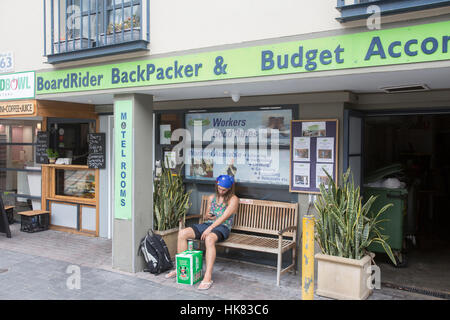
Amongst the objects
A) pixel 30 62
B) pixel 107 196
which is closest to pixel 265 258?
pixel 107 196

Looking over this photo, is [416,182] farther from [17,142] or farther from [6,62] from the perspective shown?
[17,142]

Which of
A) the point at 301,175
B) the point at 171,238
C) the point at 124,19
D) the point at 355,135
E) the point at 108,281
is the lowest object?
the point at 108,281

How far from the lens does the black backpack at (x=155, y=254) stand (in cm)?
595

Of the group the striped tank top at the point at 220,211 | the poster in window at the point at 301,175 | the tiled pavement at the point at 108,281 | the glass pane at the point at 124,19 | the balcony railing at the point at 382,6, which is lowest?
the tiled pavement at the point at 108,281

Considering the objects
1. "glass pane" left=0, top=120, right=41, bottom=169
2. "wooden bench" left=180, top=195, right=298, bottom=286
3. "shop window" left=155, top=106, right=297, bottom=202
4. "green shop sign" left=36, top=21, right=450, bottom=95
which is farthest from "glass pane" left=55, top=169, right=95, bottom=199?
"wooden bench" left=180, top=195, right=298, bottom=286

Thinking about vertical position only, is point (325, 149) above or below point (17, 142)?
below

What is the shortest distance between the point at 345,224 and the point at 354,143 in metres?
1.50

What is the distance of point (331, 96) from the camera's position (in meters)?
5.62

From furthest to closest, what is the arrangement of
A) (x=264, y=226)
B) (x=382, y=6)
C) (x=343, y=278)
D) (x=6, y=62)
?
(x=6, y=62)
(x=264, y=226)
(x=343, y=278)
(x=382, y=6)

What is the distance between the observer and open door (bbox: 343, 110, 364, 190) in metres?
5.67

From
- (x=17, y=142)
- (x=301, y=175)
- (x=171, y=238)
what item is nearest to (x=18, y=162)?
(x=17, y=142)

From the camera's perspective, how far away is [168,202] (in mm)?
6586

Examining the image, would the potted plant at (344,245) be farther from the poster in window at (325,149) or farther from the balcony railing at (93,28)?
the balcony railing at (93,28)

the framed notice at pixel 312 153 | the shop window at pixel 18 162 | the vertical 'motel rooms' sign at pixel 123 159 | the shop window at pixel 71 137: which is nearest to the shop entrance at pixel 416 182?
the framed notice at pixel 312 153
